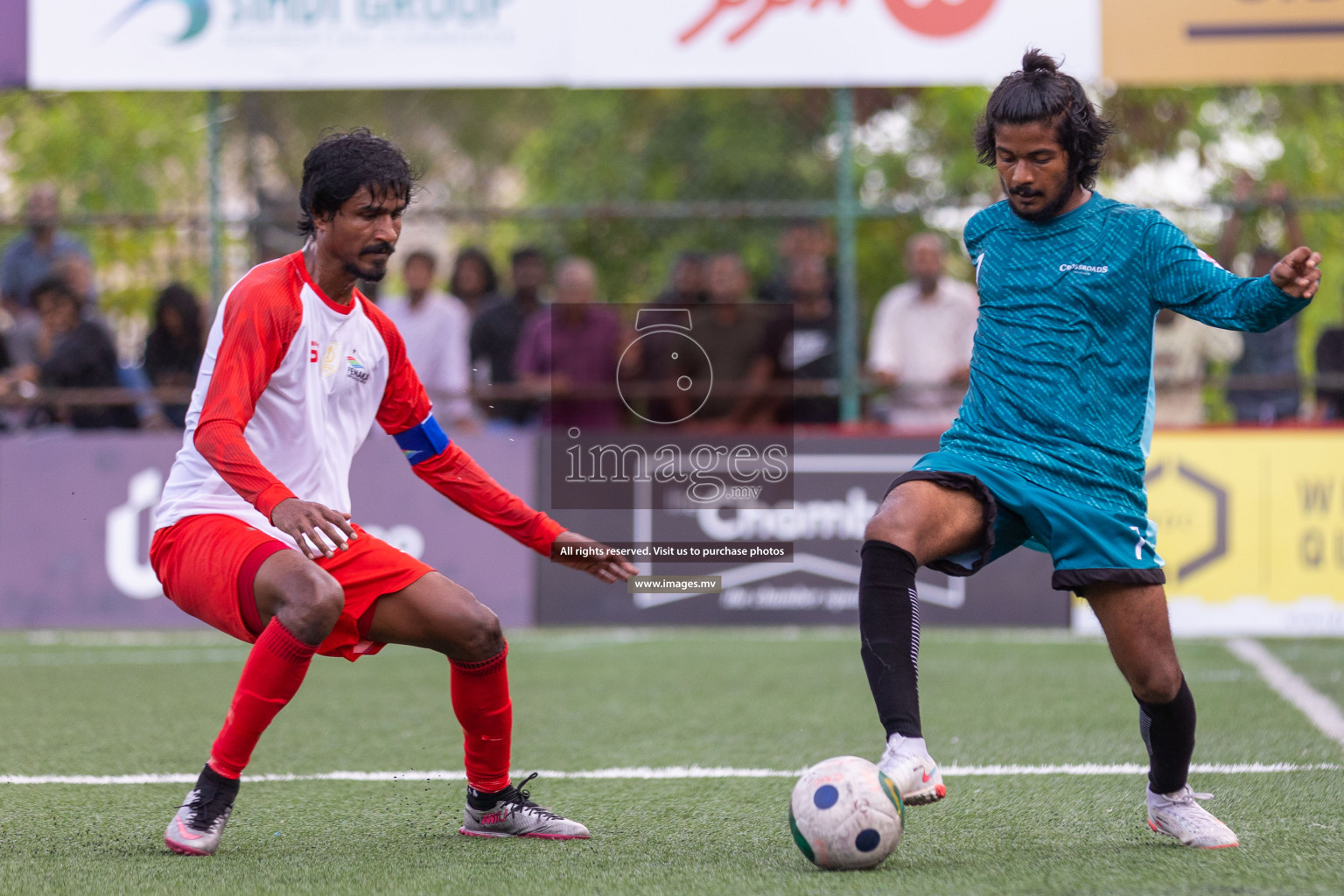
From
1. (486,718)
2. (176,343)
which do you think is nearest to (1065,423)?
(486,718)

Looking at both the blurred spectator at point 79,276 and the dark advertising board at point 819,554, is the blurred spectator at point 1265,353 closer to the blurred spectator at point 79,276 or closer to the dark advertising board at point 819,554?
the dark advertising board at point 819,554

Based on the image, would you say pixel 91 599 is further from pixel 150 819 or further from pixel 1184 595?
pixel 1184 595

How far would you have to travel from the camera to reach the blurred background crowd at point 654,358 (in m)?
9.60

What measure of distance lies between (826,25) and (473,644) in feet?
20.7

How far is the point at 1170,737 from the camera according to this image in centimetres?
397

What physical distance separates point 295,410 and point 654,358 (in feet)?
18.7

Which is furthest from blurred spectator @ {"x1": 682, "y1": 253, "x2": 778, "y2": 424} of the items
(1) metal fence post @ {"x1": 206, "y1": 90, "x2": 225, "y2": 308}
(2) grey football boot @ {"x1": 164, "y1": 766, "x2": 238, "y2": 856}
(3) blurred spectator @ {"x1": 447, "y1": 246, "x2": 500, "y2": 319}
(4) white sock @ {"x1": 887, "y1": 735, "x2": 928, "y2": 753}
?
(4) white sock @ {"x1": 887, "y1": 735, "x2": 928, "y2": 753}

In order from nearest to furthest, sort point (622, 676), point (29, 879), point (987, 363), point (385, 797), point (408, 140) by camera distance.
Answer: point (29, 879), point (987, 363), point (385, 797), point (622, 676), point (408, 140)

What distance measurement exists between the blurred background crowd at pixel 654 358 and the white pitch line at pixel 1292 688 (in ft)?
5.18

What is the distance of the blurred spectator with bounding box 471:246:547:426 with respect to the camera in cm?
973

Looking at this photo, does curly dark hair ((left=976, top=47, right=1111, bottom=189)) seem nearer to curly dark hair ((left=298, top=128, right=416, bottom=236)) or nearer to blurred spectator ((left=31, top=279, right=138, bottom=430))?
curly dark hair ((left=298, top=128, right=416, bottom=236))

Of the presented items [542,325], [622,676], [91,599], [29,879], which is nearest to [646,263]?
[542,325]

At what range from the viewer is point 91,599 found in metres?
9.66

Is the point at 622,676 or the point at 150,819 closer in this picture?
the point at 150,819
